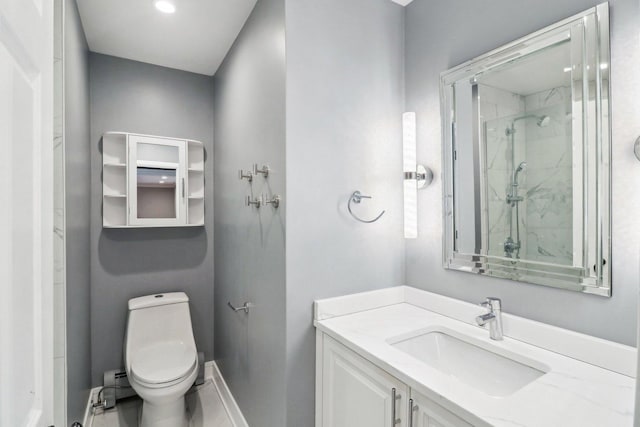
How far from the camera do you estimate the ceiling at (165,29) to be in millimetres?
1764

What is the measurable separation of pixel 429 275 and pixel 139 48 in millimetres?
2392

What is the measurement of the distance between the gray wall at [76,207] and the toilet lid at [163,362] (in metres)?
0.30

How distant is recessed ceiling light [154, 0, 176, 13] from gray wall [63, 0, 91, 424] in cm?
39

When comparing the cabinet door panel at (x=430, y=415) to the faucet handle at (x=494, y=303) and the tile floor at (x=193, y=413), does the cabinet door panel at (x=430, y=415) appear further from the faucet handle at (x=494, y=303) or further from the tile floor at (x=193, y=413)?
the tile floor at (x=193, y=413)

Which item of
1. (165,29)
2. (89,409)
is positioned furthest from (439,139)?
(89,409)

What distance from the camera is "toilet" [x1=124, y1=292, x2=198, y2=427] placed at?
1829 mm

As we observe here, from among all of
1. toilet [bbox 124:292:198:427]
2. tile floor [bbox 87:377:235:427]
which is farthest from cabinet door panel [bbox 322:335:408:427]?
tile floor [bbox 87:377:235:427]

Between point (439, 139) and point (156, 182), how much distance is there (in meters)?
1.95

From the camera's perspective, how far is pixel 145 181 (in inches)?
90.5

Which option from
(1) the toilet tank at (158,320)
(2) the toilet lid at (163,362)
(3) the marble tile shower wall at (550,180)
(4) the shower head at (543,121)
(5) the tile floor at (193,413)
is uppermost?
(4) the shower head at (543,121)

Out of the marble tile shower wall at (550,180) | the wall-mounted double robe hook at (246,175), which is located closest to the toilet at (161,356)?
the wall-mounted double robe hook at (246,175)

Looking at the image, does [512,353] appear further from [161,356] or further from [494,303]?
[161,356]

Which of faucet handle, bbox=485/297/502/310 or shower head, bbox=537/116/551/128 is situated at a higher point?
shower head, bbox=537/116/551/128

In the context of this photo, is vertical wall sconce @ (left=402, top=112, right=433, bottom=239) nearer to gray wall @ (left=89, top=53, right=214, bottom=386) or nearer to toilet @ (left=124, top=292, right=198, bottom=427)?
toilet @ (left=124, top=292, right=198, bottom=427)
